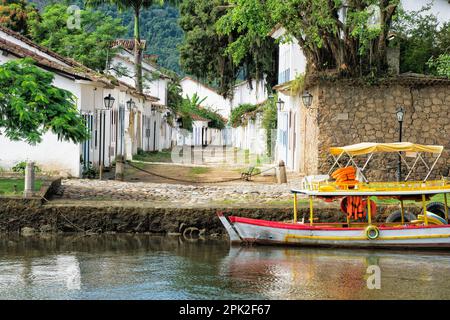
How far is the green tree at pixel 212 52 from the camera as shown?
166 ft

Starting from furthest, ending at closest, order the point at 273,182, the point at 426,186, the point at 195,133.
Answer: the point at 195,133
the point at 273,182
the point at 426,186

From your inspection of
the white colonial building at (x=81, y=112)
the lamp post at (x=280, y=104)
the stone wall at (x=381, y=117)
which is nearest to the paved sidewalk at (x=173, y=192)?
the white colonial building at (x=81, y=112)

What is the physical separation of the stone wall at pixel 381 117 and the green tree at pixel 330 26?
740 mm

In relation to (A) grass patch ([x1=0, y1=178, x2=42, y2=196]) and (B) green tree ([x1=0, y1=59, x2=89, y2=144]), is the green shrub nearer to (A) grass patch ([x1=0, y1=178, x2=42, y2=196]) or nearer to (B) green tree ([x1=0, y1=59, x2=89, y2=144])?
(A) grass patch ([x1=0, y1=178, x2=42, y2=196])

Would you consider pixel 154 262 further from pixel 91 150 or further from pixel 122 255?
pixel 91 150

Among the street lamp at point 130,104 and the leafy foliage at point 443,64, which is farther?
the street lamp at point 130,104

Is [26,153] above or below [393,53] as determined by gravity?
below

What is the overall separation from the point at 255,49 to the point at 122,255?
34.6 metres

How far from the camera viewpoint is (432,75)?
92.0ft

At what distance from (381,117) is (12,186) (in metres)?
11.8

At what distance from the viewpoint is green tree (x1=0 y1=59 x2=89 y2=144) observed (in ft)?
64.8

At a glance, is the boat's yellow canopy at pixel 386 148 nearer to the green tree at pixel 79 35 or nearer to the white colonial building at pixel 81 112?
the white colonial building at pixel 81 112
